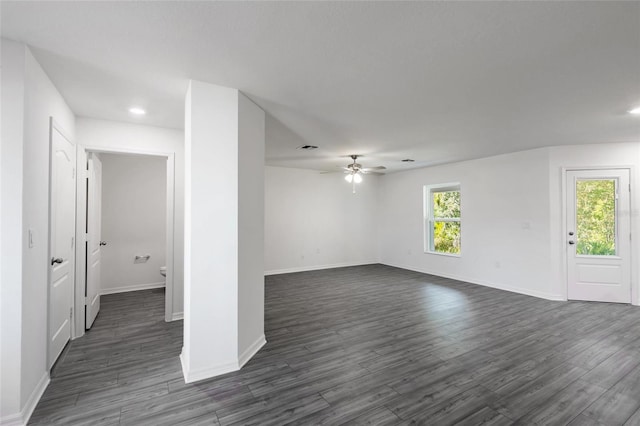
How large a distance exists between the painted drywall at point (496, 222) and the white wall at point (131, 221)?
5.56 meters

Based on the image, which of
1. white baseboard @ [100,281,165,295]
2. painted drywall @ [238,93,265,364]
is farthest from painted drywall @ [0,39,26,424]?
white baseboard @ [100,281,165,295]

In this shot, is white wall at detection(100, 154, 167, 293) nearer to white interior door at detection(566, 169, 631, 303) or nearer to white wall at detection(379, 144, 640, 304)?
white wall at detection(379, 144, 640, 304)

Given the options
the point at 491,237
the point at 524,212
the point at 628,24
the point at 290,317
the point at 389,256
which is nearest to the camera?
the point at 628,24

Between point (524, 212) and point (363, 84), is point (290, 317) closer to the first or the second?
point (363, 84)

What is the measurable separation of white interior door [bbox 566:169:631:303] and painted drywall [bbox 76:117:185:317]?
5.88 metres

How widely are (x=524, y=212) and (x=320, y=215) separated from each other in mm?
4236

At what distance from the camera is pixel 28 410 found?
192 cm

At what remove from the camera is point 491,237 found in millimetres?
5527

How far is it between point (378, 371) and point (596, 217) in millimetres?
4602

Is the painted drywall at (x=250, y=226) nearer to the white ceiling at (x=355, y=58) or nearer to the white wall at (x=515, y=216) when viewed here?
the white ceiling at (x=355, y=58)

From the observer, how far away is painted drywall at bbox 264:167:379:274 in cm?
673

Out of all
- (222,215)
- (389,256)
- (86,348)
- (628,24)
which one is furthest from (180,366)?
(389,256)

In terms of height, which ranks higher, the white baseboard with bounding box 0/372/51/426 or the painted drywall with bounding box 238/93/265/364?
the painted drywall with bounding box 238/93/265/364

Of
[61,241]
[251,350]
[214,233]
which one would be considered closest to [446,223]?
[251,350]
